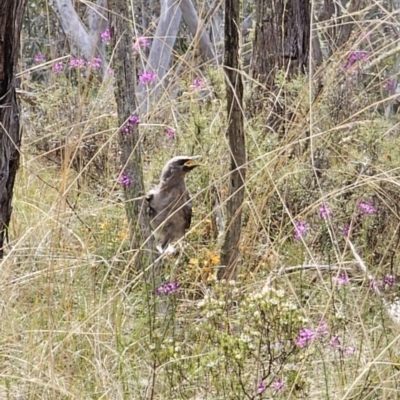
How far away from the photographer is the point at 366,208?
2.55 m

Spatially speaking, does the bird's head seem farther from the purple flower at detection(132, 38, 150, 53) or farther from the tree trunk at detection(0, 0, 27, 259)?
the purple flower at detection(132, 38, 150, 53)

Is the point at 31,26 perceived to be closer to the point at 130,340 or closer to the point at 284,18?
the point at 284,18

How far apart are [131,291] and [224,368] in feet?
2.38

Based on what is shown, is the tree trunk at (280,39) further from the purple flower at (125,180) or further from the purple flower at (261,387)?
the purple flower at (261,387)

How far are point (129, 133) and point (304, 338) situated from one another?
2.98ft

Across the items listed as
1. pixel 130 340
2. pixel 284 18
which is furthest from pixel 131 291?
pixel 284 18

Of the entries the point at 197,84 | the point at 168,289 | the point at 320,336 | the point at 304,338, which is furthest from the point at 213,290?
the point at 197,84

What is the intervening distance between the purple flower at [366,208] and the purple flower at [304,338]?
92 cm

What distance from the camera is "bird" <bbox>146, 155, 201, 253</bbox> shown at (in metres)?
2.44

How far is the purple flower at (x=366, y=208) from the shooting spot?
255 cm

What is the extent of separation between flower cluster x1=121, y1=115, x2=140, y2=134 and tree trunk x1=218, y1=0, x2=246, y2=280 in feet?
0.86

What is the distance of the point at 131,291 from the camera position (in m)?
2.36

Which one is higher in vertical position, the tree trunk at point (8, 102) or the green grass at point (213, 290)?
the tree trunk at point (8, 102)

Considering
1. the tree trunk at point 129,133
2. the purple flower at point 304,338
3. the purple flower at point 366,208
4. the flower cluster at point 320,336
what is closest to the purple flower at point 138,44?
the tree trunk at point 129,133
